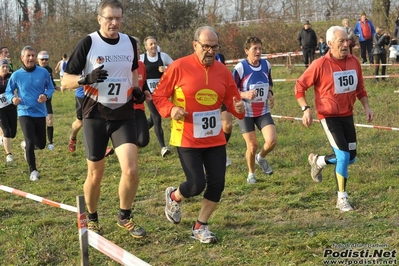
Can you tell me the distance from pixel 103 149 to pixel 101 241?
1.69 meters

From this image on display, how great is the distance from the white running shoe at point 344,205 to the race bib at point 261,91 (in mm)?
1915

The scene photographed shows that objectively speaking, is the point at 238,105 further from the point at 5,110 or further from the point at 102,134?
the point at 5,110

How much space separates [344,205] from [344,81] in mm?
1394

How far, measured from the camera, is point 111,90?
5219 millimetres

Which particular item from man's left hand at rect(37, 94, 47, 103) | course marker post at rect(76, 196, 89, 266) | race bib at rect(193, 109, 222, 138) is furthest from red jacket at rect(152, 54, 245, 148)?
→ man's left hand at rect(37, 94, 47, 103)

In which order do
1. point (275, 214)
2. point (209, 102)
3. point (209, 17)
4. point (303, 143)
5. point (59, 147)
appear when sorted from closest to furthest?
point (209, 102) → point (275, 214) → point (303, 143) → point (59, 147) → point (209, 17)

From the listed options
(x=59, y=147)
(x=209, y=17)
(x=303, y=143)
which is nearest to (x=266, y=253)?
(x=303, y=143)

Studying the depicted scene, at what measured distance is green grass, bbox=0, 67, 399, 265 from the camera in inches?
202

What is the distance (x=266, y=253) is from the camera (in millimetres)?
4984

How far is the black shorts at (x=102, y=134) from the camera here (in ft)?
17.2

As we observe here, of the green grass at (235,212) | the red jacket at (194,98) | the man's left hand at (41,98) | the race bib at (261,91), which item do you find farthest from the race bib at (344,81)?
Result: the man's left hand at (41,98)

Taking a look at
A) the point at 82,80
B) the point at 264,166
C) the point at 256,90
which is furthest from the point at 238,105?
the point at 264,166

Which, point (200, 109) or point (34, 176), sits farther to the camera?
point (34, 176)

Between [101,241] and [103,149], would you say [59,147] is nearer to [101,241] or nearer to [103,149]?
[103,149]
